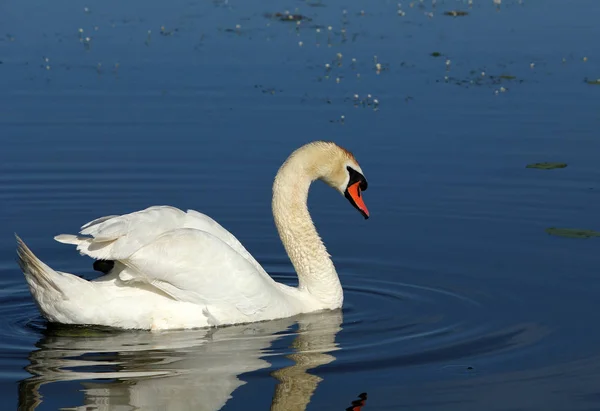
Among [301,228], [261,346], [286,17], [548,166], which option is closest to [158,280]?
[261,346]

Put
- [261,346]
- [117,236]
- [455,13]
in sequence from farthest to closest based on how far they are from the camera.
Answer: [455,13]
[117,236]
[261,346]

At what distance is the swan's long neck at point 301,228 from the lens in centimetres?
1002

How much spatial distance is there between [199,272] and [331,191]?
181 inches

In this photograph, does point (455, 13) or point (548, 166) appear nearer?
point (548, 166)

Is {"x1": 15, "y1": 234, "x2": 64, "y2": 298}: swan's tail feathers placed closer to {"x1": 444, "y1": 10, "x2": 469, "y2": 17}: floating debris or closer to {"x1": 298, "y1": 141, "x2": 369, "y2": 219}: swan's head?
{"x1": 298, "y1": 141, "x2": 369, "y2": 219}: swan's head

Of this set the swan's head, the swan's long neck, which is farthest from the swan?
the swan's head

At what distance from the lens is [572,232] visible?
11555 mm

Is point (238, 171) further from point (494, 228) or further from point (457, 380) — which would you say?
point (457, 380)

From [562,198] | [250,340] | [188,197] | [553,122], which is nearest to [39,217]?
[188,197]

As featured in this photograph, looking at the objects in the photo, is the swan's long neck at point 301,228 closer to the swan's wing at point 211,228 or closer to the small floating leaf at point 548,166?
the swan's wing at point 211,228

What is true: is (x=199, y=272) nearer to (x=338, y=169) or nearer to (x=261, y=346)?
(x=261, y=346)

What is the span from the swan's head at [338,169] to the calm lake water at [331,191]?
0.80 m

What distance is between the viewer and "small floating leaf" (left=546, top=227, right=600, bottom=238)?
11.4 metres

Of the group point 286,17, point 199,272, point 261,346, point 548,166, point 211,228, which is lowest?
point 261,346
